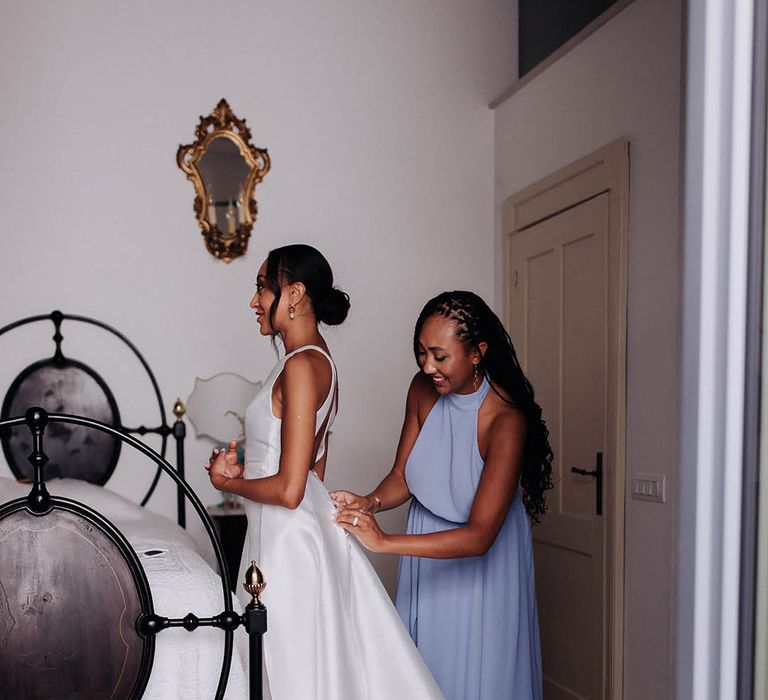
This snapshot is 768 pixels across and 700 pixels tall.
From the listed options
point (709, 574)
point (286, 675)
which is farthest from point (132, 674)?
point (709, 574)

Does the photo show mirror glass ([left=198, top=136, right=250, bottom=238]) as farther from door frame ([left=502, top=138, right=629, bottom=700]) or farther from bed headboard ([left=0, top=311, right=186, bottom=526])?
door frame ([left=502, top=138, right=629, bottom=700])

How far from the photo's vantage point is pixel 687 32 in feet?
3.74

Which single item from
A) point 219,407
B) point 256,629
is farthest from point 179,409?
point 256,629

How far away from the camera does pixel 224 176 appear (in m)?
4.10

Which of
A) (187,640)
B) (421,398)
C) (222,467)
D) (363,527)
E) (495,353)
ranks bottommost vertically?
(187,640)

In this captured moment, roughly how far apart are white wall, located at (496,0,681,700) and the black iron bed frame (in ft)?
5.14

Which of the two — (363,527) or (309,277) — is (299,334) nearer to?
(309,277)

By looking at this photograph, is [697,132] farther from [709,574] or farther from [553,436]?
[553,436]

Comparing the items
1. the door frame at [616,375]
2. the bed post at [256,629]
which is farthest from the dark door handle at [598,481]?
the bed post at [256,629]

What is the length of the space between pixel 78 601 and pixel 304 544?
19.9 inches

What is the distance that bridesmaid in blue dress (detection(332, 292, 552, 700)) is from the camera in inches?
85.4

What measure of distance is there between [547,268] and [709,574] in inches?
113

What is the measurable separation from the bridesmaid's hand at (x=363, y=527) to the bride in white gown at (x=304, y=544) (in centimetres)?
7

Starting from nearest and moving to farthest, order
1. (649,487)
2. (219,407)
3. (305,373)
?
(305,373) → (649,487) → (219,407)
